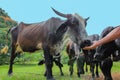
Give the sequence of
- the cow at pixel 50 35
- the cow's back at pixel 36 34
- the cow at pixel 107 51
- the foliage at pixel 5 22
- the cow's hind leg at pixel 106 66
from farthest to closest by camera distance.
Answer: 1. the foliage at pixel 5 22
2. the cow's back at pixel 36 34
3. the cow at pixel 50 35
4. the cow's hind leg at pixel 106 66
5. the cow at pixel 107 51

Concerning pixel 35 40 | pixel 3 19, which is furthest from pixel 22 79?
pixel 3 19

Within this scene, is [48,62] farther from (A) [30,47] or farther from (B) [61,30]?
(A) [30,47]

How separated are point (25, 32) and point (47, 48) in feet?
6.79

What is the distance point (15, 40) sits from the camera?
16.1 m

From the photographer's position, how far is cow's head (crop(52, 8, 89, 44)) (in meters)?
11.1

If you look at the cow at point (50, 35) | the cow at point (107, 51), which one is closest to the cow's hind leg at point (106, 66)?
the cow at point (107, 51)

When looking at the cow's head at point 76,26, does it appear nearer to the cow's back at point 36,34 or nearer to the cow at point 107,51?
the cow's back at point 36,34

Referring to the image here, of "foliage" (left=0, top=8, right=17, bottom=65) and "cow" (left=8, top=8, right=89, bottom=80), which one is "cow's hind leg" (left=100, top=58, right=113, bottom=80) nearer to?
"cow" (left=8, top=8, right=89, bottom=80)

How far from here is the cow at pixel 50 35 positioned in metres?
11.5

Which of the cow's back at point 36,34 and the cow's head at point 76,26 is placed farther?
the cow's back at point 36,34

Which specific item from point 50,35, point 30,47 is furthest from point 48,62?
point 30,47

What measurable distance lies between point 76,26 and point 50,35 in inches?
60.4

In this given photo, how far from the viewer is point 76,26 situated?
11.6 m

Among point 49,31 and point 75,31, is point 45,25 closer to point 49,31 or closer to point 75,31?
point 49,31
